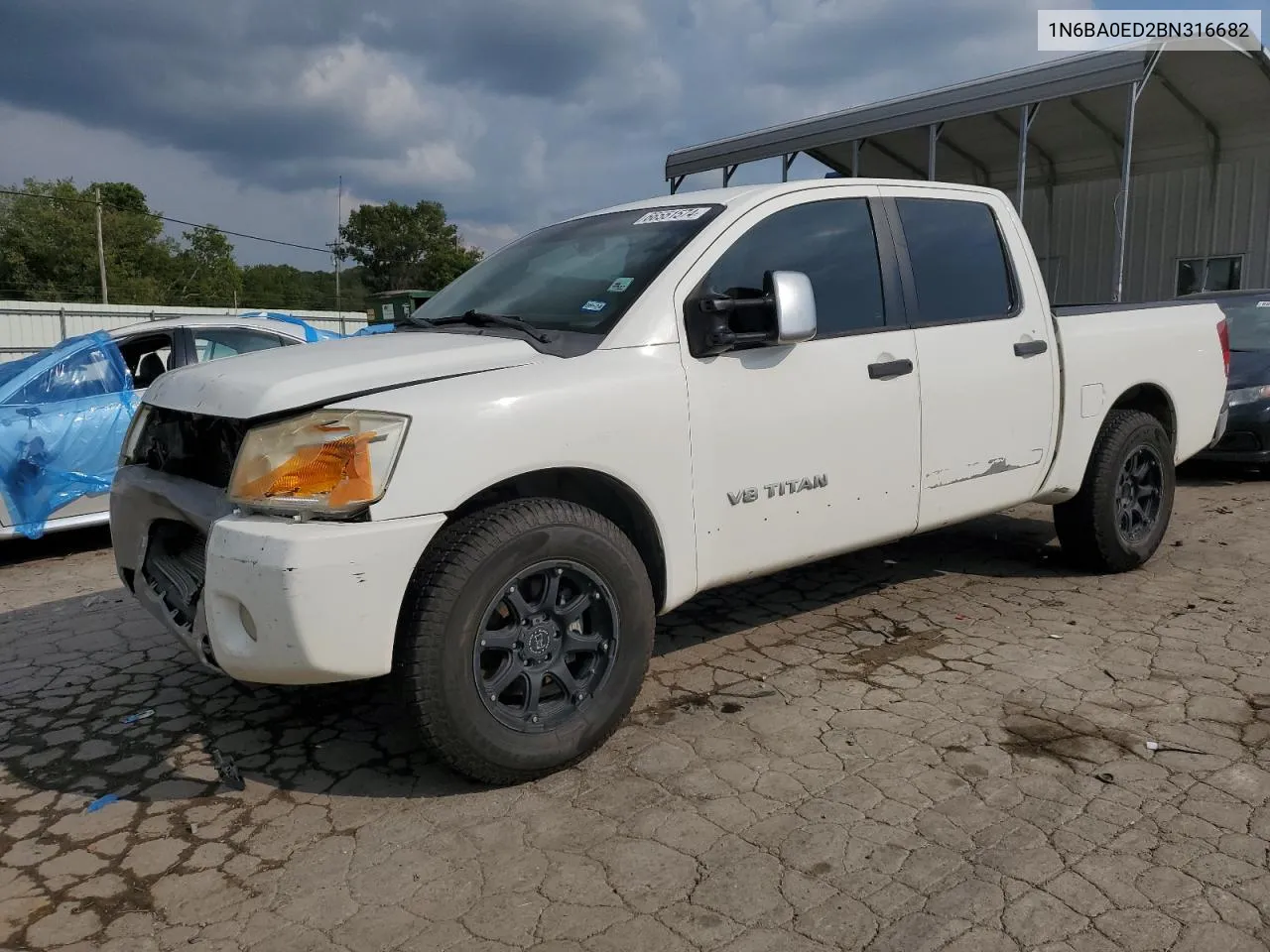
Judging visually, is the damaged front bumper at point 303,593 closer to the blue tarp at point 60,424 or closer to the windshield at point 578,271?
the windshield at point 578,271

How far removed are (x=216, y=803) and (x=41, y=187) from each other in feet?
215

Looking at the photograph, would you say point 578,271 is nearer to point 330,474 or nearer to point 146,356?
point 330,474

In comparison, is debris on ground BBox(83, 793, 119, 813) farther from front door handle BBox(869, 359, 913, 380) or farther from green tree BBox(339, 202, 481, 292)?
green tree BBox(339, 202, 481, 292)

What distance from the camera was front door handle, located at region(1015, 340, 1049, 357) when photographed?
167 inches

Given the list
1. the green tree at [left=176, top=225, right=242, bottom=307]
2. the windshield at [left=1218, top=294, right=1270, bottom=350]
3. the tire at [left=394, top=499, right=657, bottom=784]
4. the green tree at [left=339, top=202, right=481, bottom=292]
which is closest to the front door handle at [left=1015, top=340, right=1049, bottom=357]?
the tire at [left=394, top=499, right=657, bottom=784]

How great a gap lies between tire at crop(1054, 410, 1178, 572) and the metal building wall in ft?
36.1

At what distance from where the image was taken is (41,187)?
56250 mm

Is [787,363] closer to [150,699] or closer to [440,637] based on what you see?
[440,637]

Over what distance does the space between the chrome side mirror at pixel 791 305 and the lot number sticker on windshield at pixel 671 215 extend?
1.75 ft

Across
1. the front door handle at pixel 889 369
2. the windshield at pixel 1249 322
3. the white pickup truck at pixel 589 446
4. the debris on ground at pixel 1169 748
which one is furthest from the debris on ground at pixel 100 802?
the windshield at pixel 1249 322

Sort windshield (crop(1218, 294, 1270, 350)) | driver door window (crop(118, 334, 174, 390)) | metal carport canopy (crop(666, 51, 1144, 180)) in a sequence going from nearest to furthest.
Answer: driver door window (crop(118, 334, 174, 390)) → windshield (crop(1218, 294, 1270, 350)) → metal carport canopy (crop(666, 51, 1144, 180))

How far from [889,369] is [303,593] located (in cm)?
234

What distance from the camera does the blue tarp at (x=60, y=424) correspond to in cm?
595

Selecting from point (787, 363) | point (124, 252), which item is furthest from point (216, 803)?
point (124, 252)
